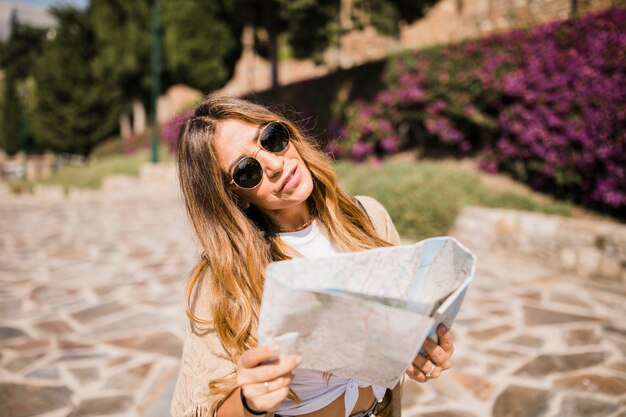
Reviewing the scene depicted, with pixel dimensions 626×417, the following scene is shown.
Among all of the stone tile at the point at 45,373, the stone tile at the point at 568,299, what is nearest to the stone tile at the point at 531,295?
the stone tile at the point at 568,299

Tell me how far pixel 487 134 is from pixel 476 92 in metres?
0.98

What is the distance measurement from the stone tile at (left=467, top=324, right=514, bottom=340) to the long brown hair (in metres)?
2.64

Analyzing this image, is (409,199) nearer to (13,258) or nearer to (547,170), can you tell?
(547,170)

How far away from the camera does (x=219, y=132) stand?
1.33 metres

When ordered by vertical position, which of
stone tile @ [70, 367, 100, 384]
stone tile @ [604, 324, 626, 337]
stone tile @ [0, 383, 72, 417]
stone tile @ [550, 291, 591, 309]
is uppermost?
stone tile @ [0, 383, 72, 417]

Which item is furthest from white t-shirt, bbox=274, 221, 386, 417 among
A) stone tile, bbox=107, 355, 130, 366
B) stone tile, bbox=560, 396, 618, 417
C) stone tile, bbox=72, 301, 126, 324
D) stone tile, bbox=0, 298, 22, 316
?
stone tile, bbox=0, 298, 22, 316

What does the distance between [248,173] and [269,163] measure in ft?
0.24

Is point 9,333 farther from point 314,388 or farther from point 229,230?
point 314,388

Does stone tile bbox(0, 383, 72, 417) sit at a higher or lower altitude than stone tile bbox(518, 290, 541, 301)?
higher

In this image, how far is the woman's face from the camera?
133cm

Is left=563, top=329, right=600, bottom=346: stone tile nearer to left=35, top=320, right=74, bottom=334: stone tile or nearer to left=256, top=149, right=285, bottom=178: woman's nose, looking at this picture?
left=256, top=149, right=285, bottom=178: woman's nose

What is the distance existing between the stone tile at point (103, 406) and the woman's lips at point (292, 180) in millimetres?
2201

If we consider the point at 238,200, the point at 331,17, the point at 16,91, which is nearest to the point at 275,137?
the point at 238,200

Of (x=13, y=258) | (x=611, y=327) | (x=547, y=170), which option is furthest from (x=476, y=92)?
(x=13, y=258)
